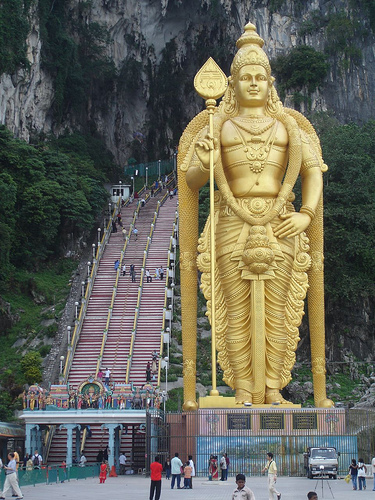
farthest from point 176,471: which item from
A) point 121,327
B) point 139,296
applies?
point 139,296

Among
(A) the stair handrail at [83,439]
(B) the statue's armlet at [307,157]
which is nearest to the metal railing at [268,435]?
(B) the statue's armlet at [307,157]

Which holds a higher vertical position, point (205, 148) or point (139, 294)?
point (139, 294)

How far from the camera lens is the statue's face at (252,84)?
16.5 meters

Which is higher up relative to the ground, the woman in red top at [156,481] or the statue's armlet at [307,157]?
the statue's armlet at [307,157]

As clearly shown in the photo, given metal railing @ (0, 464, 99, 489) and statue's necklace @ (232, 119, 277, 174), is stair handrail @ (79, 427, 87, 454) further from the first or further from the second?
statue's necklace @ (232, 119, 277, 174)

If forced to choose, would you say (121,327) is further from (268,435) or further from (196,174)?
(268,435)

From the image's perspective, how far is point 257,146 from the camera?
53.8 feet

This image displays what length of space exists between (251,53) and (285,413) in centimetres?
616

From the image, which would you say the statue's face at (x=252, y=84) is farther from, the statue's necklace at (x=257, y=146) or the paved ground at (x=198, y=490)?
the paved ground at (x=198, y=490)

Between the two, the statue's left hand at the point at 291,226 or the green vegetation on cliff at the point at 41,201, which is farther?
the green vegetation on cliff at the point at 41,201

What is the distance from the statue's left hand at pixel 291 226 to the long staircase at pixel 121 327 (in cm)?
651

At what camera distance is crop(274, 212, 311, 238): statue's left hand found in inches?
633

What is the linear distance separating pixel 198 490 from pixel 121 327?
1421cm

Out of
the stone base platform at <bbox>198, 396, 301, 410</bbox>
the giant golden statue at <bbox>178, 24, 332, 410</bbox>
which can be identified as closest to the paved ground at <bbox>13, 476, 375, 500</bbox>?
the stone base platform at <bbox>198, 396, 301, 410</bbox>
